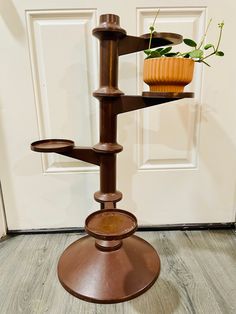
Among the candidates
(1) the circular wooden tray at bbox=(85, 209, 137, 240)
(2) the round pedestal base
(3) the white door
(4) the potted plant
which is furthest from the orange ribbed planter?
(2) the round pedestal base

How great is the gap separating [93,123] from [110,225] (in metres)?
0.42

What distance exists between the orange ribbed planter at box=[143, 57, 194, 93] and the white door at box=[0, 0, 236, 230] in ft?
0.84

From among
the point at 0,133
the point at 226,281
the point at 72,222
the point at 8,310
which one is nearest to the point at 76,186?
the point at 72,222

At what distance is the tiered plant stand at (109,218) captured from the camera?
66 centimetres

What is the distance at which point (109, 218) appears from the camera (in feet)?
2.37

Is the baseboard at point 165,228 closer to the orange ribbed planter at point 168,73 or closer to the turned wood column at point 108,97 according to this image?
the turned wood column at point 108,97

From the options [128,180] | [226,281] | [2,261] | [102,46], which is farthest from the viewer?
[128,180]

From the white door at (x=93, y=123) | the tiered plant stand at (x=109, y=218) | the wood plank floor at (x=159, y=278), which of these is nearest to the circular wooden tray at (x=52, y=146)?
the tiered plant stand at (x=109, y=218)

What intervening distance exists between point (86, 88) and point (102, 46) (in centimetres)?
24

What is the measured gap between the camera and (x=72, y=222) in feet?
3.40

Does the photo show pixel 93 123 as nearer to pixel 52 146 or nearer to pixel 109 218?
pixel 52 146

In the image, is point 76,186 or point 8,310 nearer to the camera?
point 8,310

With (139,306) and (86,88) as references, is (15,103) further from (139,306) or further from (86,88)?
(139,306)

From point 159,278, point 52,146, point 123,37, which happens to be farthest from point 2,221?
point 123,37
